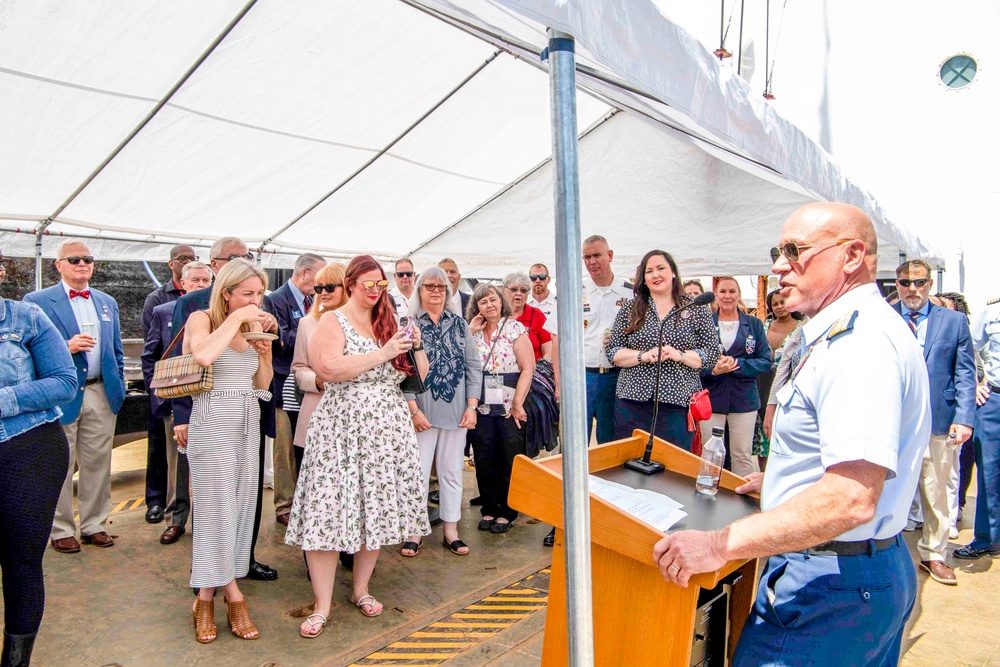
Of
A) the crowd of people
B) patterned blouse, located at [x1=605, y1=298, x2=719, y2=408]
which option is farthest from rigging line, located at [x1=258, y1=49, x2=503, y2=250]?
patterned blouse, located at [x1=605, y1=298, x2=719, y2=408]

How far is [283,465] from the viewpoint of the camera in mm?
5113

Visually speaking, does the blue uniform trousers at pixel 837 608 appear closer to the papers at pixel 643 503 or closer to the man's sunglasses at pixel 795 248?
the papers at pixel 643 503

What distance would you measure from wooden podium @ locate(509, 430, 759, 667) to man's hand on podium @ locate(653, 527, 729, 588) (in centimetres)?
7

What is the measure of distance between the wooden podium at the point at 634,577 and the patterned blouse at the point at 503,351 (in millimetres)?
2450

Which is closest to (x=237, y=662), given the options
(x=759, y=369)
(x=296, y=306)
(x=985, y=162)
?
(x=296, y=306)

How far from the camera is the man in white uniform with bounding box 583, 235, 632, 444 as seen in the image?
452cm

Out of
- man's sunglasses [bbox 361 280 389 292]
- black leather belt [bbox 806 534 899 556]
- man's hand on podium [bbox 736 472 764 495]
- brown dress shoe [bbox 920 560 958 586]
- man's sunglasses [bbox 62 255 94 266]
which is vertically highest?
man's sunglasses [bbox 62 255 94 266]

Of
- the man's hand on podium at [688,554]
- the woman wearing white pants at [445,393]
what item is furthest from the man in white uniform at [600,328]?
the man's hand on podium at [688,554]

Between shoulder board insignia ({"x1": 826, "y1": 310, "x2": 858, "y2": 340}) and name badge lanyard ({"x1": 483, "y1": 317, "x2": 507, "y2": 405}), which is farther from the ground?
shoulder board insignia ({"x1": 826, "y1": 310, "x2": 858, "y2": 340})

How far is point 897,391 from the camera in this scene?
4.46 ft

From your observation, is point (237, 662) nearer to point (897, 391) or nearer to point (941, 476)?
point (897, 391)

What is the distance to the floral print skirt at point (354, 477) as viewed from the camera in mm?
3336

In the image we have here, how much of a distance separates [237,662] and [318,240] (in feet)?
15.7

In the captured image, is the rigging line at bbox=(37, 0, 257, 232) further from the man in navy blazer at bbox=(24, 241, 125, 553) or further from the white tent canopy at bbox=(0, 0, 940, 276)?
the man in navy blazer at bbox=(24, 241, 125, 553)
